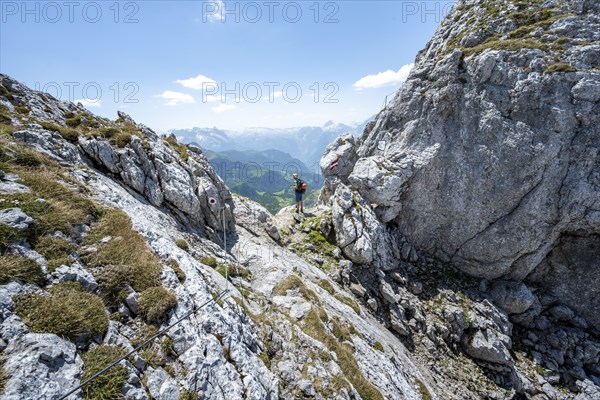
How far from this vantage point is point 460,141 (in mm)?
33719

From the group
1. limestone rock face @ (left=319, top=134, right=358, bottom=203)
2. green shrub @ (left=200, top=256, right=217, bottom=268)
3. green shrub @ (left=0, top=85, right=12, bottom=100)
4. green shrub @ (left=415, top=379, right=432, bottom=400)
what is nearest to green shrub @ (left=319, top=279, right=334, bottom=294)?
green shrub @ (left=415, top=379, right=432, bottom=400)

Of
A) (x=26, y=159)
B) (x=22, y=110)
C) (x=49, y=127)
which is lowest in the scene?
(x=26, y=159)

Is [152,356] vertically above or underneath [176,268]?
underneath

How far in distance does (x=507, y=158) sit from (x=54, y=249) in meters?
41.5

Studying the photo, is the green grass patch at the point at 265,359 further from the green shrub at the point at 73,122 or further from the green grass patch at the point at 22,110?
the green grass patch at the point at 22,110

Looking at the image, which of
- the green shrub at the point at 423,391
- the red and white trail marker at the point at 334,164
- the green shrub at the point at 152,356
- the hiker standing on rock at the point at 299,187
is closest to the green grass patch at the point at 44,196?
the green shrub at the point at 152,356

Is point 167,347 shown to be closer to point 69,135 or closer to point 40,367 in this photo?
point 40,367

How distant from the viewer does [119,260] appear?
11031 millimetres

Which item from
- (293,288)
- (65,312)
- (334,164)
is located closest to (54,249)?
(65,312)

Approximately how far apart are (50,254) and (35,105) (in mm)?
24530

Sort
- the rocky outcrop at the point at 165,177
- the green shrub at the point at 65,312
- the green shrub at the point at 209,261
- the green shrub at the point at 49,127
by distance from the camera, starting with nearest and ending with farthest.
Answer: the green shrub at the point at 65,312, the green shrub at the point at 209,261, the green shrub at the point at 49,127, the rocky outcrop at the point at 165,177

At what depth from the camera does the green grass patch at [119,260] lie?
10.1 meters

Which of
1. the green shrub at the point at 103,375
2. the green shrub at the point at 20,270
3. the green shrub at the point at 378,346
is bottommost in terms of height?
the green shrub at the point at 378,346

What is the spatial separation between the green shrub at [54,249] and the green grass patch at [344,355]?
40.3 ft
